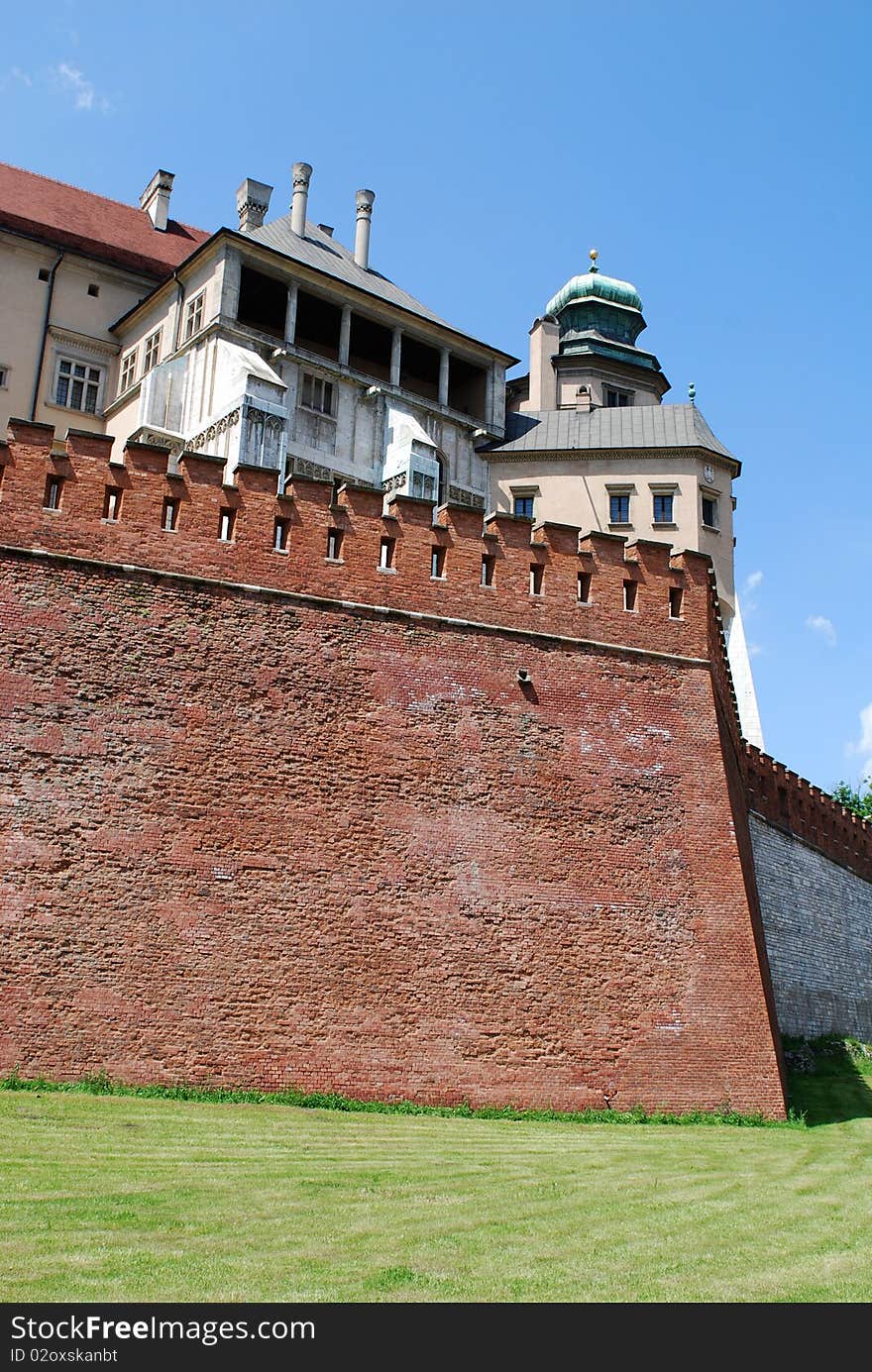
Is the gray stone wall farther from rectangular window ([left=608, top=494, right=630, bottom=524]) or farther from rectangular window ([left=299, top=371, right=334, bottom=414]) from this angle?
rectangular window ([left=299, top=371, right=334, bottom=414])

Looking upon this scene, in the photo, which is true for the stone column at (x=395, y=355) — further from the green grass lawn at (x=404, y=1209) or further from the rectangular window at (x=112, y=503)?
the green grass lawn at (x=404, y=1209)

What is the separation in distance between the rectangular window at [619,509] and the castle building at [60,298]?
14.1 m

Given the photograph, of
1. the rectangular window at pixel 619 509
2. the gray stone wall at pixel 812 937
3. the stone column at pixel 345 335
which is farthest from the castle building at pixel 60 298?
the gray stone wall at pixel 812 937

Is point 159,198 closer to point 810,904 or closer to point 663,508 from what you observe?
point 663,508

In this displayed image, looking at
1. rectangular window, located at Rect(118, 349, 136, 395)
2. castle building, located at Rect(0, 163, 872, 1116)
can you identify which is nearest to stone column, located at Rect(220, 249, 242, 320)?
rectangular window, located at Rect(118, 349, 136, 395)

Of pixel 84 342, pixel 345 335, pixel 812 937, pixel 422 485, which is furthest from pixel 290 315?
pixel 812 937

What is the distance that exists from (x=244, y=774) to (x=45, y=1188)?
683 cm

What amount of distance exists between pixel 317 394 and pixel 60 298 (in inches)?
352

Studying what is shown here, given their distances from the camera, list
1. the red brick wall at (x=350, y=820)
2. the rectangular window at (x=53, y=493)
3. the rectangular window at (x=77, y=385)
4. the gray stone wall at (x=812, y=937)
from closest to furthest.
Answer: the red brick wall at (x=350, y=820), the rectangular window at (x=53, y=493), the gray stone wall at (x=812, y=937), the rectangular window at (x=77, y=385)

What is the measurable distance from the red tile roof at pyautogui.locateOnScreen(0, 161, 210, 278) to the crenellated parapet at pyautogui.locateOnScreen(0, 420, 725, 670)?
83.1ft

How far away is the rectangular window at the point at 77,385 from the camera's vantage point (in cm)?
3947

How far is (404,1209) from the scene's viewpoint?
409 inches

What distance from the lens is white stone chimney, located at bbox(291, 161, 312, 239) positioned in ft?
134

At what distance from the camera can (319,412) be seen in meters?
37.3
